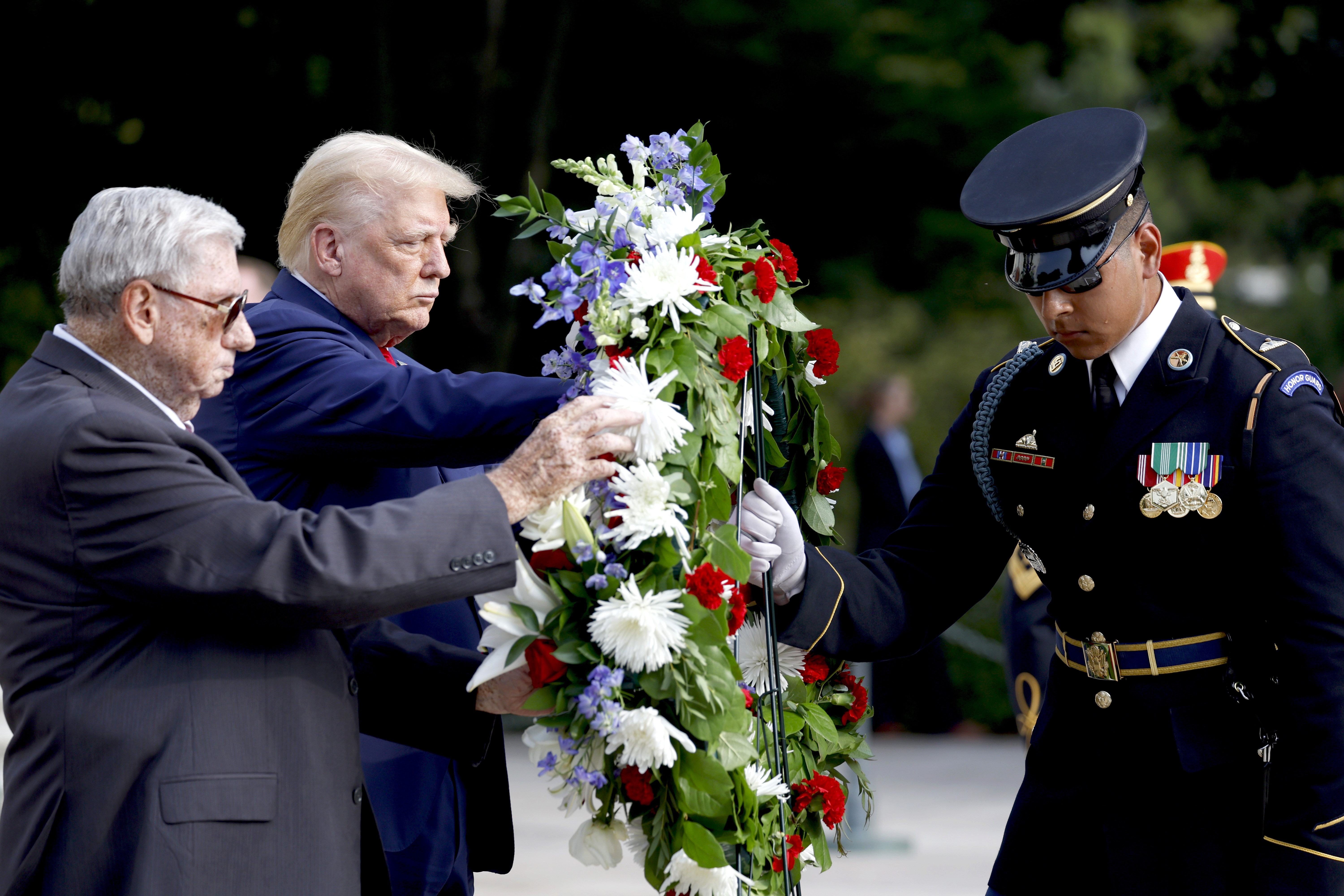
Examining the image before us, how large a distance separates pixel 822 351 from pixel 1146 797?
3.19 feet

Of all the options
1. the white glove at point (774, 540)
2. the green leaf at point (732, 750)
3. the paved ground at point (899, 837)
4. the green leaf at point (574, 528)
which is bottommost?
the paved ground at point (899, 837)

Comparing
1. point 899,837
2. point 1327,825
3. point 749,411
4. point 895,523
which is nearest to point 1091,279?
point 749,411

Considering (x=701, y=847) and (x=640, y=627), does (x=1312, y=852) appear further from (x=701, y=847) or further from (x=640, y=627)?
(x=640, y=627)

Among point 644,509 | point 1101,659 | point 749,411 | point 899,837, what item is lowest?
point 899,837

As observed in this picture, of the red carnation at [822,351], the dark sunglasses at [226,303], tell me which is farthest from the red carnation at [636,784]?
the dark sunglasses at [226,303]

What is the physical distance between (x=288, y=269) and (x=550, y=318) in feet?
2.69

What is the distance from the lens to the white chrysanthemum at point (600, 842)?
2.50 m

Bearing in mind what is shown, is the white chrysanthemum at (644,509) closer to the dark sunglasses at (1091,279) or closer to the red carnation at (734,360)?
the red carnation at (734,360)

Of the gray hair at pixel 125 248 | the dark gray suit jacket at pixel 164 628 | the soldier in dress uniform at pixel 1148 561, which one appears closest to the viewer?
the dark gray suit jacket at pixel 164 628

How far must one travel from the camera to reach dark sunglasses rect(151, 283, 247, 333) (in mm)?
2301

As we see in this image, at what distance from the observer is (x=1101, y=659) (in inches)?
103

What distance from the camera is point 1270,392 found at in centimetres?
251

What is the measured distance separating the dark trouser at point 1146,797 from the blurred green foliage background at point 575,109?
529 cm

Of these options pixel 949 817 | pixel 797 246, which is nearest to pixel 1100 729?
pixel 949 817
